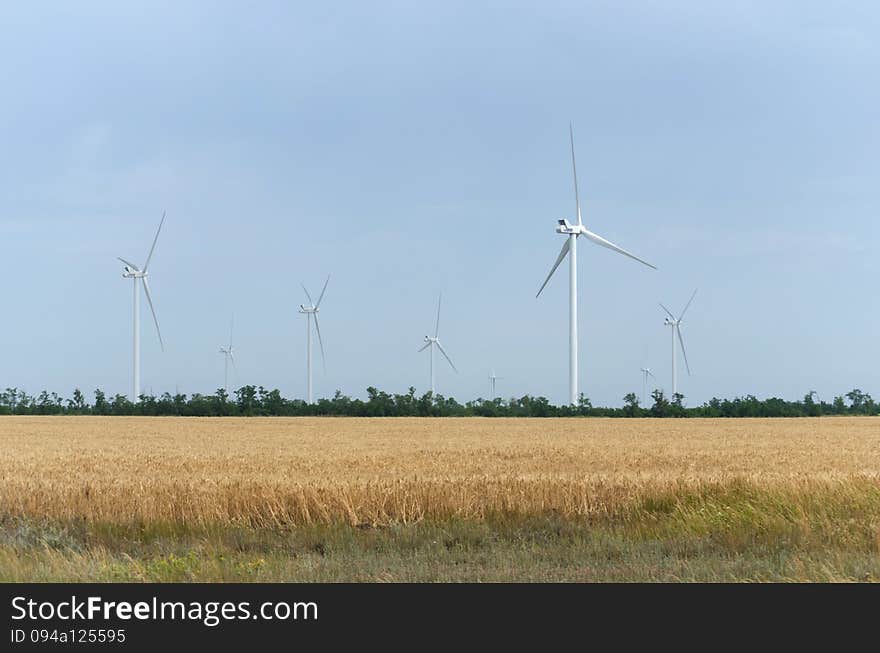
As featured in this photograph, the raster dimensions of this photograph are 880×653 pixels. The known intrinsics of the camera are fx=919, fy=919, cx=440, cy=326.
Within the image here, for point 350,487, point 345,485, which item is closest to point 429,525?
point 350,487

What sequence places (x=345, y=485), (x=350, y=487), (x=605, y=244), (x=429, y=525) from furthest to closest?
(x=605, y=244) < (x=345, y=485) < (x=350, y=487) < (x=429, y=525)

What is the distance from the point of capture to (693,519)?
51.3 feet

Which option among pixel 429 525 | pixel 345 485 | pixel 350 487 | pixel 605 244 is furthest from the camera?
pixel 605 244

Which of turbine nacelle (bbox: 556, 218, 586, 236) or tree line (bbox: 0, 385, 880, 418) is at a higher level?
turbine nacelle (bbox: 556, 218, 586, 236)

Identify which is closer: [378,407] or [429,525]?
[429,525]

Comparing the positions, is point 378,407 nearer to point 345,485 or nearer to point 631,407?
point 631,407

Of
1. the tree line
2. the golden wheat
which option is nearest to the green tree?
the tree line

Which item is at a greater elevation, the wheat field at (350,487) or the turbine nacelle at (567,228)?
the turbine nacelle at (567,228)

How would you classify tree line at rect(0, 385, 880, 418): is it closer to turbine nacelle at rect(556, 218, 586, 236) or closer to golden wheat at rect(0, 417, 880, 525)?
turbine nacelle at rect(556, 218, 586, 236)

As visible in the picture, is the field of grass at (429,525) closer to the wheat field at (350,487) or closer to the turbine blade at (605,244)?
the wheat field at (350,487)

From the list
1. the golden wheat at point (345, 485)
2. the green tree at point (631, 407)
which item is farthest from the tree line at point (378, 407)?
the golden wheat at point (345, 485)

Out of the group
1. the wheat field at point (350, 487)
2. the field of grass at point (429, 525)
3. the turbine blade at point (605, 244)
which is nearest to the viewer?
the field of grass at point (429, 525)

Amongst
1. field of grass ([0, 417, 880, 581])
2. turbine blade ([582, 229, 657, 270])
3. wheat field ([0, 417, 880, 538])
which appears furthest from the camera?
turbine blade ([582, 229, 657, 270])
